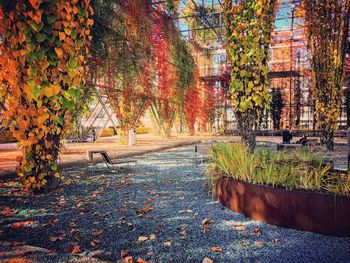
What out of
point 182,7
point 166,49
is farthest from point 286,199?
point 182,7

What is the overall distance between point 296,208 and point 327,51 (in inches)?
394

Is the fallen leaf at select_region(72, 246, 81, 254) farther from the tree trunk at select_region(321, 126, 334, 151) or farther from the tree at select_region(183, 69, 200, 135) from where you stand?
the tree at select_region(183, 69, 200, 135)

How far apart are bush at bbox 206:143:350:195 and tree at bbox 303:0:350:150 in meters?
7.49

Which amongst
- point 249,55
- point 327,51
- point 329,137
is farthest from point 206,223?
point 327,51

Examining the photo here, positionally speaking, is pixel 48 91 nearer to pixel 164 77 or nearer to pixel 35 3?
pixel 35 3

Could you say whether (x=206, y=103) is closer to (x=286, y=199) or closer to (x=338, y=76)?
(x=338, y=76)

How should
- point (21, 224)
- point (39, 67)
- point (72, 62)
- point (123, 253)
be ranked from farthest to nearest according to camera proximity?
point (72, 62), point (39, 67), point (21, 224), point (123, 253)

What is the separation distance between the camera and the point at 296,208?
11.3 feet

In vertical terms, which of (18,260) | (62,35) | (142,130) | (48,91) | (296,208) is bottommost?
(18,260)

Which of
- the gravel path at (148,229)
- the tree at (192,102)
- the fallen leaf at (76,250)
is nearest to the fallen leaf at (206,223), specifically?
the gravel path at (148,229)

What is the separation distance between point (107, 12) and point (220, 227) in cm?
917

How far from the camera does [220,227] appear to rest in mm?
3578

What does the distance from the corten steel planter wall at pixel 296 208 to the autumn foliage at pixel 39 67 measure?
121 inches

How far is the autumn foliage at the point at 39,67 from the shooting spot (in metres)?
4.44
